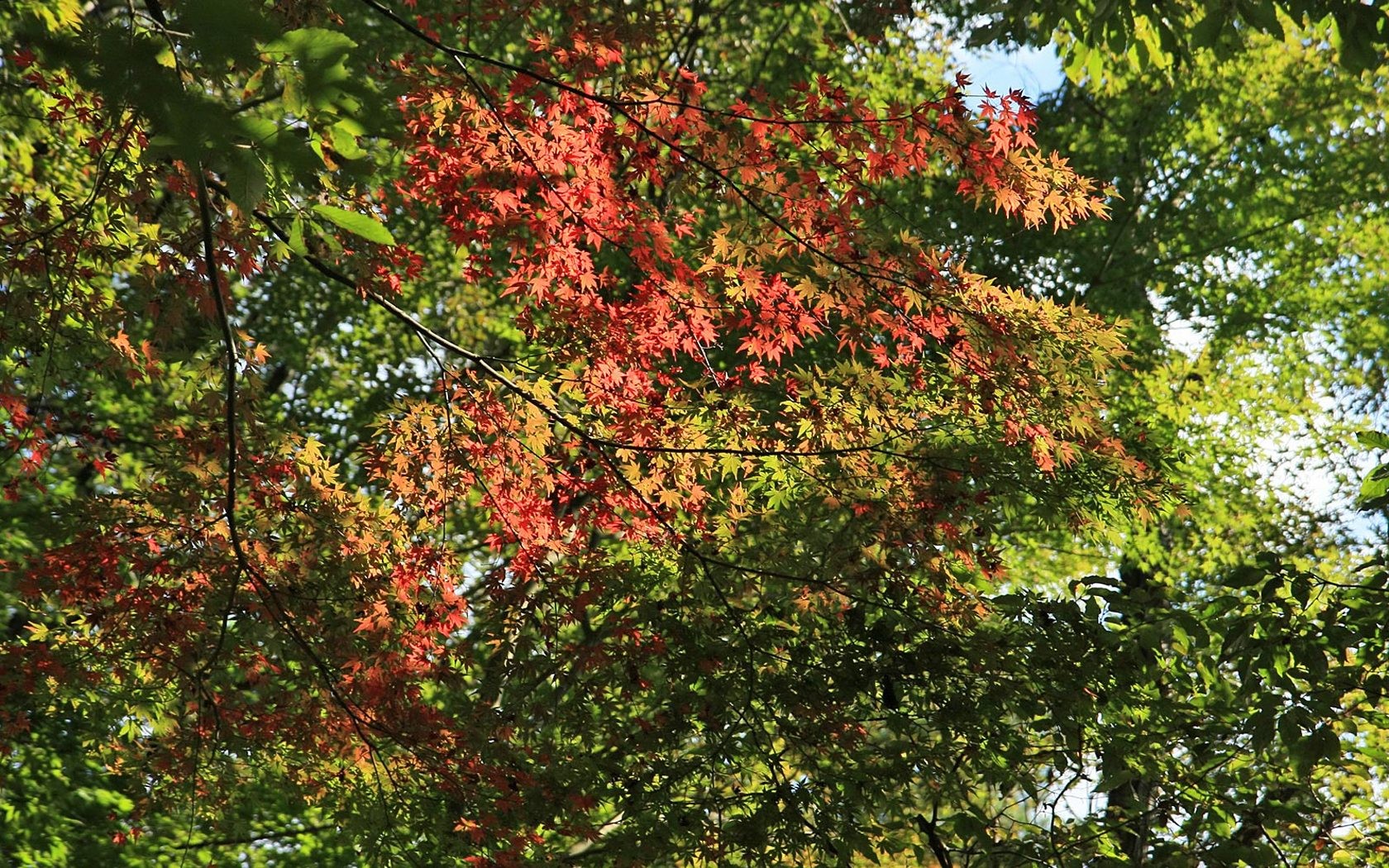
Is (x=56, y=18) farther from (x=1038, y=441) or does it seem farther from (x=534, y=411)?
(x=1038, y=441)

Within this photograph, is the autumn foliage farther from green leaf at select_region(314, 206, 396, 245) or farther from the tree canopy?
green leaf at select_region(314, 206, 396, 245)

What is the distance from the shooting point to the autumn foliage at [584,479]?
14.6 feet

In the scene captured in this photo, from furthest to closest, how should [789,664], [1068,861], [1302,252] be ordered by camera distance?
1. [1302,252]
2. [789,664]
3. [1068,861]

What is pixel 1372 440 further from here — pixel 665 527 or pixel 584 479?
pixel 584 479

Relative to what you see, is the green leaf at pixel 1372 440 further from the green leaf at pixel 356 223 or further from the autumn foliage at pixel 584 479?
the green leaf at pixel 356 223

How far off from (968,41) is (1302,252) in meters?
8.94

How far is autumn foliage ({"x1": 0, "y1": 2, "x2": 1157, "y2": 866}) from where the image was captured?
4445 mm

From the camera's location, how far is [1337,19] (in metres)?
4.90

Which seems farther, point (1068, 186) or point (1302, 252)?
point (1302, 252)

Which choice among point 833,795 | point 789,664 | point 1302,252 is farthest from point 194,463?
point 1302,252

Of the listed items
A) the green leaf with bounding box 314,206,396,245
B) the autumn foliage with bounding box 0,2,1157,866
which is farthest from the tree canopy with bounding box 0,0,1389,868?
the green leaf with bounding box 314,206,396,245

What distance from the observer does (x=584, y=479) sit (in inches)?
215

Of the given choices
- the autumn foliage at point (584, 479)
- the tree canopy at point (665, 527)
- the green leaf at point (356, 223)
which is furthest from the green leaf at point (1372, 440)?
the green leaf at point (356, 223)

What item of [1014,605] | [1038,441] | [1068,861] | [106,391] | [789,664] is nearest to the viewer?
[1068,861]
